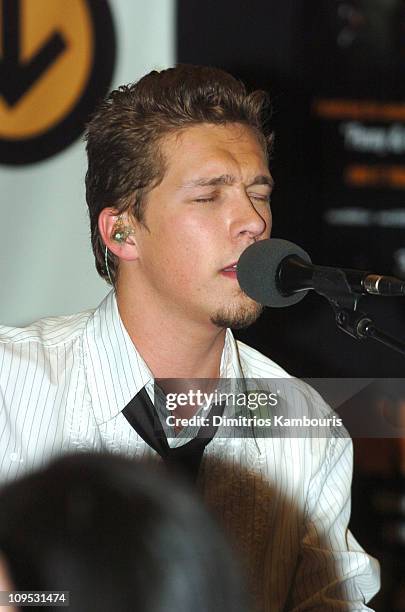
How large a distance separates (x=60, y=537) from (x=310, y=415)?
1123 millimetres

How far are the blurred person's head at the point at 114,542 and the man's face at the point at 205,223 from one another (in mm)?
949

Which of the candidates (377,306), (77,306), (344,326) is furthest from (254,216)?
(377,306)

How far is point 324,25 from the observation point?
7.63 ft

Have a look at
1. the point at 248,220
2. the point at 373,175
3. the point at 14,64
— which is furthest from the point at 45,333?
the point at 373,175

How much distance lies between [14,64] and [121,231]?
2.33 ft

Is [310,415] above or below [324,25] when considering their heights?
below

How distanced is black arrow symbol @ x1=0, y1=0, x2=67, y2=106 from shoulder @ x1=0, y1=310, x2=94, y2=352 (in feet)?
2.36

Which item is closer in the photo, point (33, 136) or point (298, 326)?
point (33, 136)

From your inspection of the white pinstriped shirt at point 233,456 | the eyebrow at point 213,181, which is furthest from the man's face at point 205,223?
the white pinstriped shirt at point 233,456

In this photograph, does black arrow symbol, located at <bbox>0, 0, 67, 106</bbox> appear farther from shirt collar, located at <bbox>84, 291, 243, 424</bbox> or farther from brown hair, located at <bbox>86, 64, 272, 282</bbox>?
shirt collar, located at <bbox>84, 291, 243, 424</bbox>

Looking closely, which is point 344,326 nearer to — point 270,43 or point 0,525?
point 0,525

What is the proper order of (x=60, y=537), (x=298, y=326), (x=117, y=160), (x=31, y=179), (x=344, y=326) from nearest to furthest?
(x=60, y=537)
(x=344, y=326)
(x=117, y=160)
(x=31, y=179)
(x=298, y=326)

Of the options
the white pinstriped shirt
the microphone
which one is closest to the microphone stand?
the microphone

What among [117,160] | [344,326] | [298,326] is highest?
[117,160]
